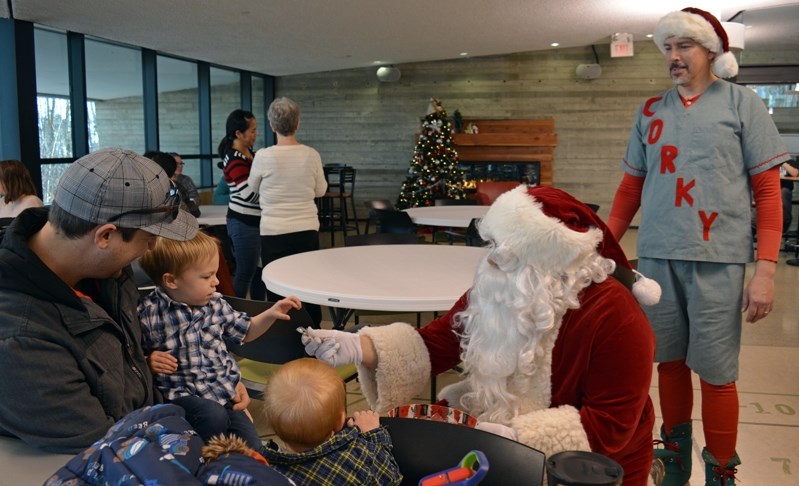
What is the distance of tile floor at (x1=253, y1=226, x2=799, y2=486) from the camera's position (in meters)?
2.83

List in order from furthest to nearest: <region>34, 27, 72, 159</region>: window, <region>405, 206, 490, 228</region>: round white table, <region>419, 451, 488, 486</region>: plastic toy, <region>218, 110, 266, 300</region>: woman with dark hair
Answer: <region>34, 27, 72, 159</region>: window, <region>405, 206, 490, 228</region>: round white table, <region>218, 110, 266, 300</region>: woman with dark hair, <region>419, 451, 488, 486</region>: plastic toy

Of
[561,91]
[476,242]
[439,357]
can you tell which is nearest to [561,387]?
[439,357]

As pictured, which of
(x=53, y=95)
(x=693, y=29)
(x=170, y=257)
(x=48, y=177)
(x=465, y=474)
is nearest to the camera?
(x=465, y=474)

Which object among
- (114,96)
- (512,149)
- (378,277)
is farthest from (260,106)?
(378,277)

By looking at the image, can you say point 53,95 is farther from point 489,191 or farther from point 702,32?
point 702,32

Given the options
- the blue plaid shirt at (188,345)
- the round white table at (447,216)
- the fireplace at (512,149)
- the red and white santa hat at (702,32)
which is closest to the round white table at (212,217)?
the round white table at (447,216)

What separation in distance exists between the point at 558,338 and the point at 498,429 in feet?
0.85

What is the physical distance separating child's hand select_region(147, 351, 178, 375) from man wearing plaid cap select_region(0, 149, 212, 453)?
0.64 ft

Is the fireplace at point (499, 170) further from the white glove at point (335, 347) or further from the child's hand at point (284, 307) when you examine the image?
the white glove at point (335, 347)

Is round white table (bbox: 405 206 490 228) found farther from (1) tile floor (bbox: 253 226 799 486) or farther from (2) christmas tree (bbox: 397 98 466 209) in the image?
(2) christmas tree (bbox: 397 98 466 209)

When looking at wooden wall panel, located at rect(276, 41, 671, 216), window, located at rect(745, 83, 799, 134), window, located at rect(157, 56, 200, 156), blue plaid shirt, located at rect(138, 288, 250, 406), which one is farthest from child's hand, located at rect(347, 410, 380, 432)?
wooden wall panel, located at rect(276, 41, 671, 216)

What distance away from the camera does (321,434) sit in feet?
4.46

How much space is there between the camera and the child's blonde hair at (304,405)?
1.35 meters

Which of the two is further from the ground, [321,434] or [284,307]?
[284,307]
